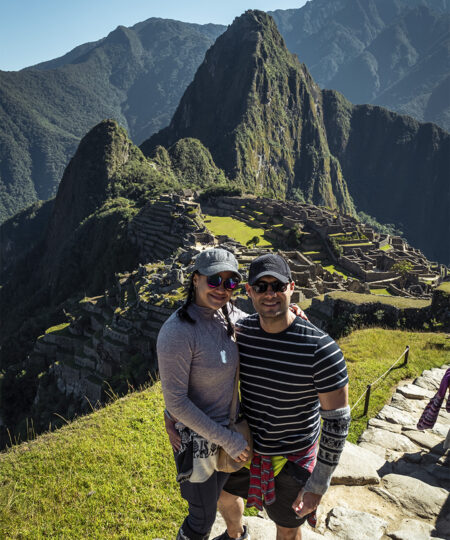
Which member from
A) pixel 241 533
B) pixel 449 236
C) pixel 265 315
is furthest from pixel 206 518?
pixel 449 236

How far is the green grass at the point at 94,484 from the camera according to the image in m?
4.30

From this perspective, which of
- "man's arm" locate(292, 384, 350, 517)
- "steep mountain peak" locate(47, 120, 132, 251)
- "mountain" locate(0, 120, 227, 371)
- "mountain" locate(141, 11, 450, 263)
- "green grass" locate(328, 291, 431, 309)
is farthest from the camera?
"mountain" locate(141, 11, 450, 263)

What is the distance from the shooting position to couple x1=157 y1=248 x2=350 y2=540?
3.00 m

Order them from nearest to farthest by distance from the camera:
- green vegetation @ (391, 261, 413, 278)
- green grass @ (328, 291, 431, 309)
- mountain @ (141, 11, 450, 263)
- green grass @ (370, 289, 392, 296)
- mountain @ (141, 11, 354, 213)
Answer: green grass @ (328, 291, 431, 309) < green grass @ (370, 289, 392, 296) < green vegetation @ (391, 261, 413, 278) < mountain @ (141, 11, 354, 213) < mountain @ (141, 11, 450, 263)

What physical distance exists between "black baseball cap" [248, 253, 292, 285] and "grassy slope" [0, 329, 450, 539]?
9.85 ft

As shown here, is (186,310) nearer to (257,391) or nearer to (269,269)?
(269,269)

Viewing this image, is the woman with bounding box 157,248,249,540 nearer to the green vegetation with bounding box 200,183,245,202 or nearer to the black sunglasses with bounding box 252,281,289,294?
the black sunglasses with bounding box 252,281,289,294

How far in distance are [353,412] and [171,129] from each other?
182 meters

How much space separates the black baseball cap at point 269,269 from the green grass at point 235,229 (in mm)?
45141

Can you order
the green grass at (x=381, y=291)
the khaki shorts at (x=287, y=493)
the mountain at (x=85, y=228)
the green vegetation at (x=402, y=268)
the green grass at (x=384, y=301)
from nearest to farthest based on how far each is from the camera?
the khaki shorts at (x=287, y=493) → the green grass at (x=384, y=301) → the green grass at (x=381, y=291) → the green vegetation at (x=402, y=268) → the mountain at (x=85, y=228)

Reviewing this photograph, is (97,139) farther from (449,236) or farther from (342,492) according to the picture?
(449,236)

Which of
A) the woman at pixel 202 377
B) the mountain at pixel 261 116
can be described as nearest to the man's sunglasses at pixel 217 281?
the woman at pixel 202 377

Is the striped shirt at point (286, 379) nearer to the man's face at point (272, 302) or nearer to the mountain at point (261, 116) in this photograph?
the man's face at point (272, 302)

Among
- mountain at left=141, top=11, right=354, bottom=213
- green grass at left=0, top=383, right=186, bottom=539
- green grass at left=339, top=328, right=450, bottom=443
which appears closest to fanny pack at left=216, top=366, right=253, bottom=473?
green grass at left=0, top=383, right=186, bottom=539
